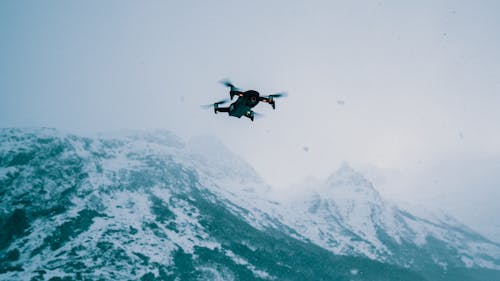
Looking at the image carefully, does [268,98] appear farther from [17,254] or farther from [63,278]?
[17,254]

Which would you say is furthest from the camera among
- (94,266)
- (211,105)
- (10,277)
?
(94,266)

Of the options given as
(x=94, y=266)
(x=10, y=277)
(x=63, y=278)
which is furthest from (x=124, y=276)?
(x=10, y=277)

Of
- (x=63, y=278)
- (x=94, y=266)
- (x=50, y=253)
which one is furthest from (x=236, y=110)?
(x=50, y=253)

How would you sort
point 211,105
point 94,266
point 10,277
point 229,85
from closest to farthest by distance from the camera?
point 229,85, point 211,105, point 10,277, point 94,266

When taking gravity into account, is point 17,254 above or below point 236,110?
below

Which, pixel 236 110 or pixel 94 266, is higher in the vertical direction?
pixel 236 110

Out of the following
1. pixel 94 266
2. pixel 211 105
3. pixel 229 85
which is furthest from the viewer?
pixel 94 266

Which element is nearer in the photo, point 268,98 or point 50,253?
point 268,98

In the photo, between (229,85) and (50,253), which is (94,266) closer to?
(50,253)

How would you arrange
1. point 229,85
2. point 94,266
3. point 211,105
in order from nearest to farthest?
point 229,85 → point 211,105 → point 94,266
